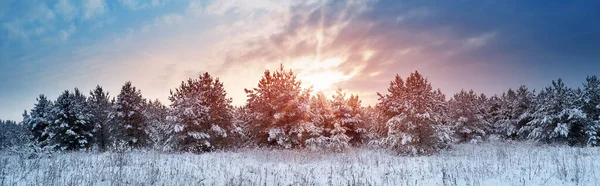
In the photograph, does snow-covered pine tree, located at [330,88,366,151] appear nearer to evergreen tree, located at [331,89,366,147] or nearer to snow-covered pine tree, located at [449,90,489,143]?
evergreen tree, located at [331,89,366,147]

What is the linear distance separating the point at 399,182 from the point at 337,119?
20125mm

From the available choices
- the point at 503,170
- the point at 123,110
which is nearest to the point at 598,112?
the point at 503,170

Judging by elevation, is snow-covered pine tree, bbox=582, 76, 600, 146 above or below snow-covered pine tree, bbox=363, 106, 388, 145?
above

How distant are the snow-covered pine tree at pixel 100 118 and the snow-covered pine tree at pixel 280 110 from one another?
755 inches

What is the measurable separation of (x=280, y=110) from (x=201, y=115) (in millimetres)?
6667

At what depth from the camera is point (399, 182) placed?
10.2 m

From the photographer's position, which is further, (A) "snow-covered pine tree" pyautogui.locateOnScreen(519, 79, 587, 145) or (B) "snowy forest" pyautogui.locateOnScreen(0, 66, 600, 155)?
(A) "snow-covered pine tree" pyautogui.locateOnScreen(519, 79, 587, 145)

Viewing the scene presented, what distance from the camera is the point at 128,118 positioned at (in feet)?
104

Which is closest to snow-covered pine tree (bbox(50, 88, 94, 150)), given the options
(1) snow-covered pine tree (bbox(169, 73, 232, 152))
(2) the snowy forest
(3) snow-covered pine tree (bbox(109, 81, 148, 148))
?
(2) the snowy forest

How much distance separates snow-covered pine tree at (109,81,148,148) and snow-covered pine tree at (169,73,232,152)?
8945 mm

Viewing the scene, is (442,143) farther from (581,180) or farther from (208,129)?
(208,129)

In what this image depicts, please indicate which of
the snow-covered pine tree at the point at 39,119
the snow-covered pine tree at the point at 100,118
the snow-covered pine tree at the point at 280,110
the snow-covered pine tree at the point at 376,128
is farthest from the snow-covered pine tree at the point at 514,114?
the snow-covered pine tree at the point at 39,119

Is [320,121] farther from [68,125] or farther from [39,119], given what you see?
[39,119]

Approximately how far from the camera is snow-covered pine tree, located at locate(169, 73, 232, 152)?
23.3 m
